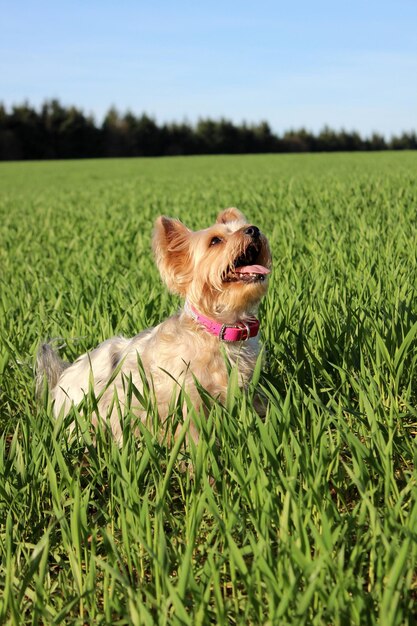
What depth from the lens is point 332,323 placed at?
425cm

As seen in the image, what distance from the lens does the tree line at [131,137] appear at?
258 ft

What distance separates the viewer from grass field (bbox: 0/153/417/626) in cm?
211

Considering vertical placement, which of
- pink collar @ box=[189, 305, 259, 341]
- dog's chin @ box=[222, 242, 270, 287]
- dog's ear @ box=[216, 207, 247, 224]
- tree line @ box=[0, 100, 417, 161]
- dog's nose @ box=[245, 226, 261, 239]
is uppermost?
tree line @ box=[0, 100, 417, 161]

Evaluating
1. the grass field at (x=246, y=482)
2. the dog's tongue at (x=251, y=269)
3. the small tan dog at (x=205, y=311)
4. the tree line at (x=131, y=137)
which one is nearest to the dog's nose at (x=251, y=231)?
the small tan dog at (x=205, y=311)

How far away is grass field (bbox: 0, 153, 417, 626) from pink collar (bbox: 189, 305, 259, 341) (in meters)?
0.25

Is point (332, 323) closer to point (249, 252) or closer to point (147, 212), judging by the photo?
point (249, 252)

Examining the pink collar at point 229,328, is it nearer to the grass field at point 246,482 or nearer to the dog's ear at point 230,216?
the grass field at point 246,482

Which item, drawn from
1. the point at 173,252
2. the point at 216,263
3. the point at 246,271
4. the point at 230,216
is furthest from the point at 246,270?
the point at 230,216

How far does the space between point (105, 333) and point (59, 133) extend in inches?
3133

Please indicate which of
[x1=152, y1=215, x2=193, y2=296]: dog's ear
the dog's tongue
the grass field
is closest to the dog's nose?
the dog's tongue

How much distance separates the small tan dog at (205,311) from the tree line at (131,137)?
78.3m

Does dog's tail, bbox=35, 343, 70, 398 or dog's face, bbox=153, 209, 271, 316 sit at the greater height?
dog's face, bbox=153, 209, 271, 316

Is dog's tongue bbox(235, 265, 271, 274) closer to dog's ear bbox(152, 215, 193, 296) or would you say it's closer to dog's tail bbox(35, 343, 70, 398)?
dog's ear bbox(152, 215, 193, 296)

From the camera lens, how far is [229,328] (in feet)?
12.0
